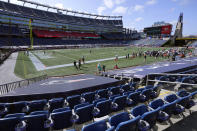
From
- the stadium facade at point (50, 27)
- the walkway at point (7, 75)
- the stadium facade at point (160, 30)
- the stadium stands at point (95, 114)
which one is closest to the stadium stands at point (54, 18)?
the stadium facade at point (50, 27)

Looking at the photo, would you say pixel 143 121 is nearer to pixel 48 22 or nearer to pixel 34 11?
pixel 48 22

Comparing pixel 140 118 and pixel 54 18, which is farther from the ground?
pixel 54 18

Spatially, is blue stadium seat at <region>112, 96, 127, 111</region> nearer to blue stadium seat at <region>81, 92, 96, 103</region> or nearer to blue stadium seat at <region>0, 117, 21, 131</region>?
blue stadium seat at <region>81, 92, 96, 103</region>

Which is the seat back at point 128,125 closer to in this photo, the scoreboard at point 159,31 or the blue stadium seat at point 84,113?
the blue stadium seat at point 84,113

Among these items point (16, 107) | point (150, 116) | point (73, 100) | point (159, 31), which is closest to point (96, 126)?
point (150, 116)

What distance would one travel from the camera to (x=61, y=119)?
13.1 ft

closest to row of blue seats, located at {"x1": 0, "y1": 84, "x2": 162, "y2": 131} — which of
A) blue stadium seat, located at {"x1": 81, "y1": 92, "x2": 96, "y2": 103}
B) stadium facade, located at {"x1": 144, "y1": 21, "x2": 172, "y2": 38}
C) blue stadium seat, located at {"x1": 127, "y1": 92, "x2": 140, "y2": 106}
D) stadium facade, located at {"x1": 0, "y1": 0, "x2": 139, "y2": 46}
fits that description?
blue stadium seat, located at {"x1": 127, "y1": 92, "x2": 140, "y2": 106}

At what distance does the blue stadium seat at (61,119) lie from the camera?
3926mm

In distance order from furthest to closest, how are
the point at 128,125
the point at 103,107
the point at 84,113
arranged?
the point at 103,107
the point at 84,113
the point at 128,125

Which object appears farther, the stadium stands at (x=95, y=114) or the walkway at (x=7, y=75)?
the walkway at (x=7, y=75)

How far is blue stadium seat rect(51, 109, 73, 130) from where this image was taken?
12.9 ft

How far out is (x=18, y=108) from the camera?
5.50 meters

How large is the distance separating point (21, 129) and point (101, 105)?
2550mm

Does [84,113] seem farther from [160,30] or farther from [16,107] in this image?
[160,30]
